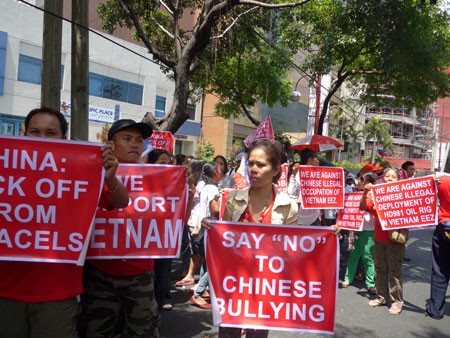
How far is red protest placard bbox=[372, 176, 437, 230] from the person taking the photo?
472cm

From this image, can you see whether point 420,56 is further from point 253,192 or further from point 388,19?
point 253,192

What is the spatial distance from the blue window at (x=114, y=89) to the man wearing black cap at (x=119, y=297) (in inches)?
847

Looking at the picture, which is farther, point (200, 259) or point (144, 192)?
point (200, 259)

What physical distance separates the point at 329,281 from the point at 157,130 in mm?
5546

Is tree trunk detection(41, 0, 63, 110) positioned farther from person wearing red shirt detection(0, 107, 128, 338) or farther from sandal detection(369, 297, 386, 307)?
sandal detection(369, 297, 386, 307)

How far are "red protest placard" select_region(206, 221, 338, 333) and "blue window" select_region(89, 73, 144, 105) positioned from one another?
71.0 ft

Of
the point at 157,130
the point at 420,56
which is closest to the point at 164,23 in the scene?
the point at 157,130

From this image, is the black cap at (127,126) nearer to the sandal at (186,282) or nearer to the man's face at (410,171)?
the sandal at (186,282)

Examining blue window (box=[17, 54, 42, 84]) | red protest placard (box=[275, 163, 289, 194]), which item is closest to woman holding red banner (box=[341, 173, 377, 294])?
red protest placard (box=[275, 163, 289, 194])

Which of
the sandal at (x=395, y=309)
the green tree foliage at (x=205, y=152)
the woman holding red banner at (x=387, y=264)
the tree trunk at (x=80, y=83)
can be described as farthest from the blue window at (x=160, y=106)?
the sandal at (x=395, y=309)

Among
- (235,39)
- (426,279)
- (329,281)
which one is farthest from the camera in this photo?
(235,39)

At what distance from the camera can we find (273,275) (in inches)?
106

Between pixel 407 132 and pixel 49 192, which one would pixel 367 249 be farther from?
pixel 407 132

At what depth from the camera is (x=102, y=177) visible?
7.72 feet
